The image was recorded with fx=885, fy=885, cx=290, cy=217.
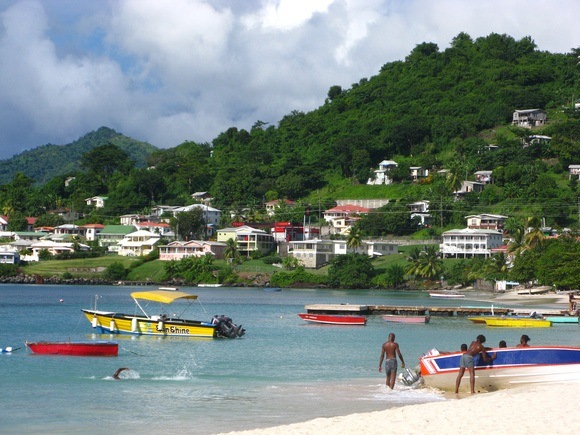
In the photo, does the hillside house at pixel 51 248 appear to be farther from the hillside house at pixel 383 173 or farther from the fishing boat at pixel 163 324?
the fishing boat at pixel 163 324

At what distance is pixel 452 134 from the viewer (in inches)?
6624

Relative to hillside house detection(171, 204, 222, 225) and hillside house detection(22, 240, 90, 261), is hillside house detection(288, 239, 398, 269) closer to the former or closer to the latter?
hillside house detection(171, 204, 222, 225)

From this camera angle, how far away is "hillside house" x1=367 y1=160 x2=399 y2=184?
15750 centimetres

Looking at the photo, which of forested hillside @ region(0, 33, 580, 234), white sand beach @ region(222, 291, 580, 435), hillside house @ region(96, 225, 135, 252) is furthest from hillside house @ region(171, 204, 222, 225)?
white sand beach @ region(222, 291, 580, 435)

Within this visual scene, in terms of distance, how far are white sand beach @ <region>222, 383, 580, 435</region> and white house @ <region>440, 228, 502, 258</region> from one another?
97.5m

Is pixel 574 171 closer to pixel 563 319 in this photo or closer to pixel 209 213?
pixel 209 213

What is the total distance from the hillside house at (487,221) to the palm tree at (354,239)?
1658cm

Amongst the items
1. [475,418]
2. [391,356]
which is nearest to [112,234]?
[391,356]

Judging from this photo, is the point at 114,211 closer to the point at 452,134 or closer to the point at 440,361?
the point at 452,134

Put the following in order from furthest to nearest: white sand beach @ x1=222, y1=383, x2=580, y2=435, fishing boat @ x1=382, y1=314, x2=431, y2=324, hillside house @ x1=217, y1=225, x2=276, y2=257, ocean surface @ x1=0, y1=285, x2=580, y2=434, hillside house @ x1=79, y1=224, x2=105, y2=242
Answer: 1. hillside house @ x1=79, y1=224, x2=105, y2=242
2. hillside house @ x1=217, y1=225, x2=276, y2=257
3. fishing boat @ x1=382, y1=314, x2=431, y2=324
4. ocean surface @ x1=0, y1=285, x2=580, y2=434
5. white sand beach @ x1=222, y1=383, x2=580, y2=435

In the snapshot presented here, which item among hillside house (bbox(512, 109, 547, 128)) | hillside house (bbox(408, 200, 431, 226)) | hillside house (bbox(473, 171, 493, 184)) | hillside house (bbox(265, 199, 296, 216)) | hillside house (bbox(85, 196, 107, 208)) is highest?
hillside house (bbox(512, 109, 547, 128))

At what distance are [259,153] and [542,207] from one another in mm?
70532

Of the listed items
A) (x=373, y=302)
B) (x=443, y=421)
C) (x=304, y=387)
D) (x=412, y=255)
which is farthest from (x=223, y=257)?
(x=443, y=421)

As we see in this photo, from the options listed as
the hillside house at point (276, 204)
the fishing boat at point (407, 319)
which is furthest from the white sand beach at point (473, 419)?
the hillside house at point (276, 204)
